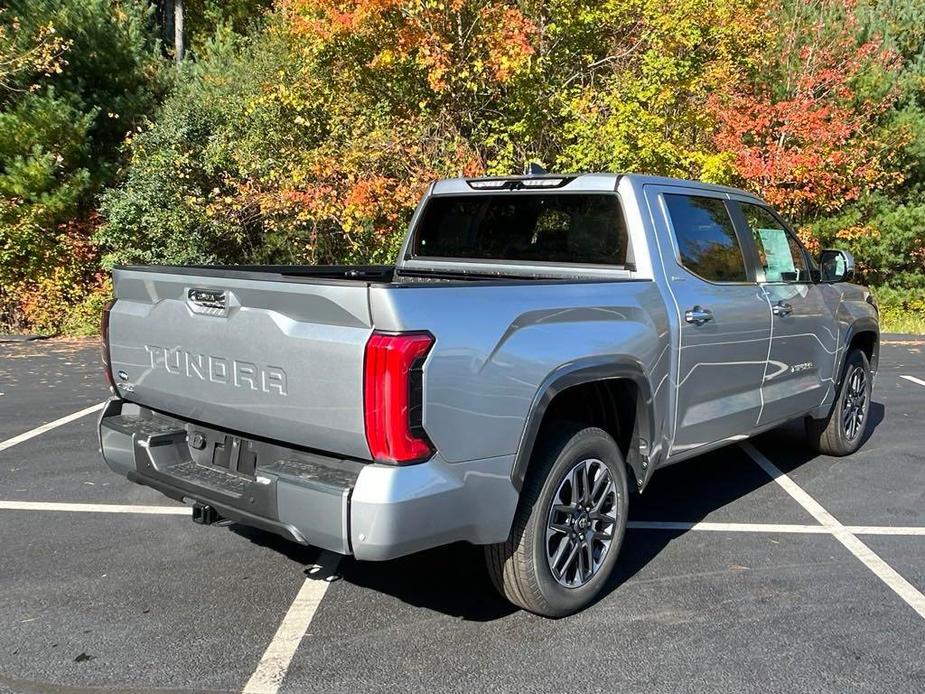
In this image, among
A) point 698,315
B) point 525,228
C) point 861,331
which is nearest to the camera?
point 698,315

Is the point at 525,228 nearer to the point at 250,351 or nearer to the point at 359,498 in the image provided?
the point at 250,351

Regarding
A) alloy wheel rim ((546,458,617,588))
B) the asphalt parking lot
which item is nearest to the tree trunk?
the asphalt parking lot

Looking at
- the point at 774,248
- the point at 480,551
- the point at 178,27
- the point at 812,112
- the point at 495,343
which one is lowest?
the point at 480,551

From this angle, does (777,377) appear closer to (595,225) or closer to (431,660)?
(595,225)

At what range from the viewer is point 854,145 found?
16.9 meters

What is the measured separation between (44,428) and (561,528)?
5102 millimetres

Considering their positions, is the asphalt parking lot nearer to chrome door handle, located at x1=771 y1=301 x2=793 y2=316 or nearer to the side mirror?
chrome door handle, located at x1=771 y1=301 x2=793 y2=316

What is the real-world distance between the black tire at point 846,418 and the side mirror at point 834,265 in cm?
90

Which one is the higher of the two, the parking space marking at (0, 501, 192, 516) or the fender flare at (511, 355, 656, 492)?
the fender flare at (511, 355, 656, 492)

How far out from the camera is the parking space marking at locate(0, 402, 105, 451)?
6.16 m

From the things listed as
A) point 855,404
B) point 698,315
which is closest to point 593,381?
point 698,315

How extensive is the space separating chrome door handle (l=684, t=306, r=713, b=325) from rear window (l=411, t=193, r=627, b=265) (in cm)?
42

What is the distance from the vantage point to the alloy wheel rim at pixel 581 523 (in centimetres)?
338

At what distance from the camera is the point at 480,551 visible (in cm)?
425
